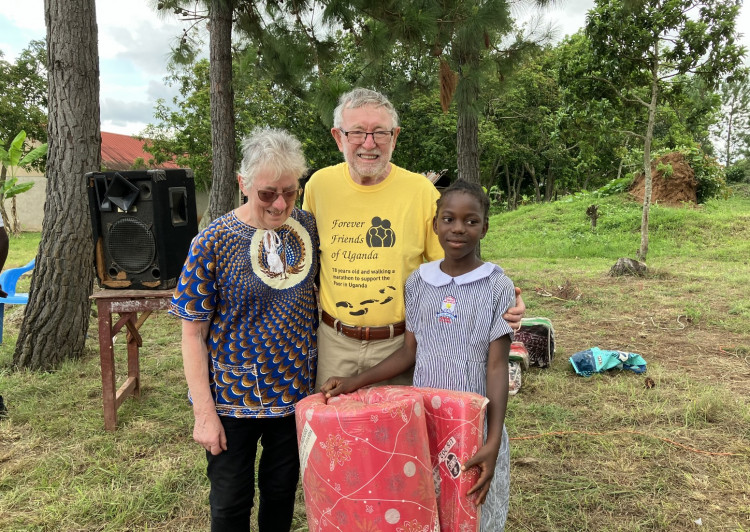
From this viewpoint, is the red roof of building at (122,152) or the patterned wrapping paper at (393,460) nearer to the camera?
the patterned wrapping paper at (393,460)

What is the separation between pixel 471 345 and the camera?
5.48 feet

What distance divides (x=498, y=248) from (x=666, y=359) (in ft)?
27.1

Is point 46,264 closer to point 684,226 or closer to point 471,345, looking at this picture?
point 471,345

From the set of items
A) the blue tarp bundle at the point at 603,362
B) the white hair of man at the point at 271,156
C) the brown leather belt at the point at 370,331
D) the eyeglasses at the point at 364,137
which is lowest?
the blue tarp bundle at the point at 603,362

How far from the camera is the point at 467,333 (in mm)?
1676

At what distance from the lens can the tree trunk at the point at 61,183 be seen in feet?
14.1

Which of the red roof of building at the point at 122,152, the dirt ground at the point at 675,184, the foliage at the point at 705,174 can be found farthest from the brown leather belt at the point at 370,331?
the red roof of building at the point at 122,152

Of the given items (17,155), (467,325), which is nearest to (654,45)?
(467,325)

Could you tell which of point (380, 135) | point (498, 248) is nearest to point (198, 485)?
point (380, 135)

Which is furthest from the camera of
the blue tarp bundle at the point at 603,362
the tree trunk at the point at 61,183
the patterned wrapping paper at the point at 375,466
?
the blue tarp bundle at the point at 603,362

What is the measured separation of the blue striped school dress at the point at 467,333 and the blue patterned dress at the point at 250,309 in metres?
0.43

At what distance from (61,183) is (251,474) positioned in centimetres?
351

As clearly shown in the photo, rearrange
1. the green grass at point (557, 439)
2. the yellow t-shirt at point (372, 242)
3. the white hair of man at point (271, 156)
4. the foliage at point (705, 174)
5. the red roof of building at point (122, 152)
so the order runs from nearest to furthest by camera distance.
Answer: the white hair of man at point (271, 156)
the yellow t-shirt at point (372, 242)
the green grass at point (557, 439)
the foliage at point (705, 174)
the red roof of building at point (122, 152)

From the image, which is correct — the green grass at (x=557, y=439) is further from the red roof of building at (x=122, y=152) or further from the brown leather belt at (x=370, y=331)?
the red roof of building at (x=122, y=152)
